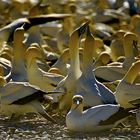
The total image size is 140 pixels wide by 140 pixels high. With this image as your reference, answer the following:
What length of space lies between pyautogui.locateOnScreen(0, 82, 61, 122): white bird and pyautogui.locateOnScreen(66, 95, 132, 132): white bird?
81 cm

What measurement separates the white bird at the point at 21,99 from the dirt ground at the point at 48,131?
17 cm

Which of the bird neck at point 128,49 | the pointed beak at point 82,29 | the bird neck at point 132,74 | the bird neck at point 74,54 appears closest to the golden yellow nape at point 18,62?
the bird neck at point 74,54

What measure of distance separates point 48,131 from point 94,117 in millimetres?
802

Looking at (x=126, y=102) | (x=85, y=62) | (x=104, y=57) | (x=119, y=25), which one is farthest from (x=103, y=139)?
(x=119, y=25)

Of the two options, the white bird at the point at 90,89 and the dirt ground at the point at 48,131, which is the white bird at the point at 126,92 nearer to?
the white bird at the point at 90,89

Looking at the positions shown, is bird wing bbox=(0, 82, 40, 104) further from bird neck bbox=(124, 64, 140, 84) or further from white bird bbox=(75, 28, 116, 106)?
bird neck bbox=(124, 64, 140, 84)

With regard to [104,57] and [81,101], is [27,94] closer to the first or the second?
[81,101]

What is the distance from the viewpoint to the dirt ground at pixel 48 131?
34.0 feet

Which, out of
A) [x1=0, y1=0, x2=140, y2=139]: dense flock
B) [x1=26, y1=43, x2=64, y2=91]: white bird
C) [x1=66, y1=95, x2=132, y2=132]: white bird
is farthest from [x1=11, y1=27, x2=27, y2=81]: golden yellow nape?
[x1=66, y1=95, x2=132, y2=132]: white bird

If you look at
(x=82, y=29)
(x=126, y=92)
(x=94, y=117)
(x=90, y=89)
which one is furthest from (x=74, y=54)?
(x=94, y=117)

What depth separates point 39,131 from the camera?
35.4 feet

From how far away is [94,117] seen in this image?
34.1 ft

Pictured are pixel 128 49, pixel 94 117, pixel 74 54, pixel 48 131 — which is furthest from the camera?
pixel 128 49

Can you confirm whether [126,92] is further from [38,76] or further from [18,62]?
[18,62]
